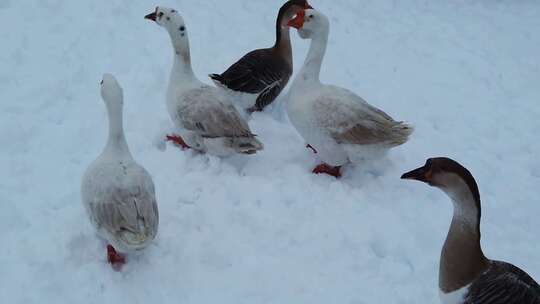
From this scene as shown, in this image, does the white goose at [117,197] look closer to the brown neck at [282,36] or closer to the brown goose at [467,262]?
the brown goose at [467,262]

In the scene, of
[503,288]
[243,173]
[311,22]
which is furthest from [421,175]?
[311,22]

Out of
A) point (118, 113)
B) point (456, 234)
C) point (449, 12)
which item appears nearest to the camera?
point (456, 234)

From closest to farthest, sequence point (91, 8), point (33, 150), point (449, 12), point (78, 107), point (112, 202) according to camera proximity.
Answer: point (112, 202), point (33, 150), point (78, 107), point (91, 8), point (449, 12)

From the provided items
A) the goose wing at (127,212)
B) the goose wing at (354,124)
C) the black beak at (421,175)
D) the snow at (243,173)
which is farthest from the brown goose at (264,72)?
the black beak at (421,175)

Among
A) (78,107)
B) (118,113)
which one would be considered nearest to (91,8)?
(78,107)

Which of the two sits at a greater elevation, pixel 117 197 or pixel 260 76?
pixel 260 76

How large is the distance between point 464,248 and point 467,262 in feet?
0.31

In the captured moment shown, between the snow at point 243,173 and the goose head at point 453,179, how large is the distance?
100cm

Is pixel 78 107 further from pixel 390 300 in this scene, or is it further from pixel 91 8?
pixel 390 300

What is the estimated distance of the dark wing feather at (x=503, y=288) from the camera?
343 cm

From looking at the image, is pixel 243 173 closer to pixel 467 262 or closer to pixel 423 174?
pixel 423 174

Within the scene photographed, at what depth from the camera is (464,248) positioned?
358cm

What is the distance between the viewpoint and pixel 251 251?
→ 437 centimetres

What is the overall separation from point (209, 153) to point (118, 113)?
3.82ft
